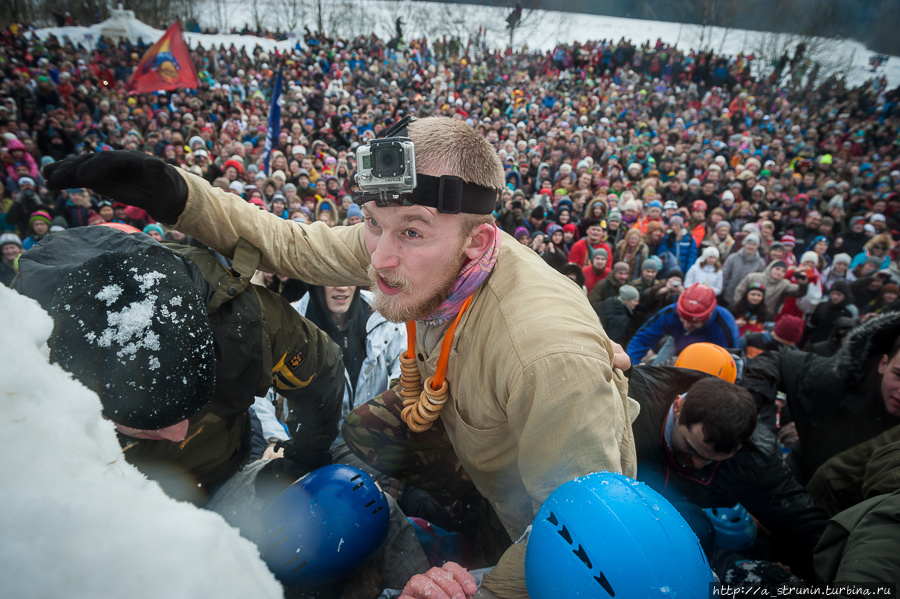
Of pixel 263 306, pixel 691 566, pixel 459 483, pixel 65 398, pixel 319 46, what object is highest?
pixel 319 46

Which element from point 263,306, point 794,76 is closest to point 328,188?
point 263,306

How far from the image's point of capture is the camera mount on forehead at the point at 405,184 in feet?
5.61

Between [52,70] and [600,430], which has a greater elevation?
[52,70]

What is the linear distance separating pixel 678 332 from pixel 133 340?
15.0ft

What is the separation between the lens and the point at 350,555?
2088 mm

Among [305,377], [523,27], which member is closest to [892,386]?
[305,377]

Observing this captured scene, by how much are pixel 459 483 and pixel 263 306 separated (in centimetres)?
167

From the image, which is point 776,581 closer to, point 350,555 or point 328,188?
point 350,555

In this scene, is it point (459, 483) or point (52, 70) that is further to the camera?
point (52, 70)

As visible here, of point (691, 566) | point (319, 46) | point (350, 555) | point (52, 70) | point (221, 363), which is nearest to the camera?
point (691, 566)

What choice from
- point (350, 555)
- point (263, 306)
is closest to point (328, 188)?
point (263, 306)

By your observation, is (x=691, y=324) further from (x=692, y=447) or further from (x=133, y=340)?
(x=133, y=340)

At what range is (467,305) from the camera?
6.23ft

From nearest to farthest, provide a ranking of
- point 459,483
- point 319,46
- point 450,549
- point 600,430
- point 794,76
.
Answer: point 600,430, point 450,549, point 459,483, point 319,46, point 794,76
